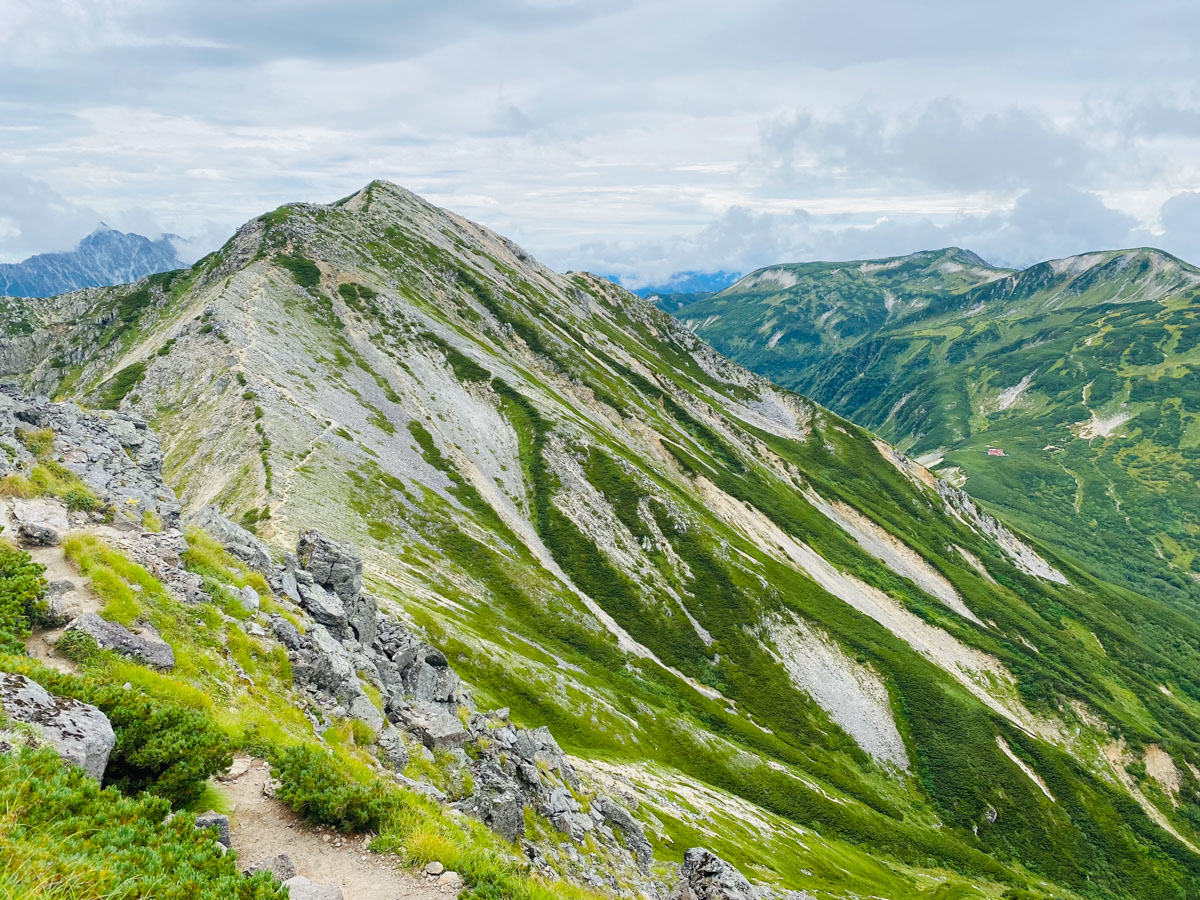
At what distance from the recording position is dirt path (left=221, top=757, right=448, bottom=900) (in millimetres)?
13227

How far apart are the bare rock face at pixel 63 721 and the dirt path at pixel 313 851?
3137 millimetres

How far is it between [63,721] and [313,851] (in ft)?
19.9

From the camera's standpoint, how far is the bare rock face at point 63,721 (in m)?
11.3

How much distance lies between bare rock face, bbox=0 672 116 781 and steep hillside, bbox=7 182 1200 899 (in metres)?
42.8

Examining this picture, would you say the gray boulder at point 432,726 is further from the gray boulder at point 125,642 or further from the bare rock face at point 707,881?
the bare rock face at point 707,881

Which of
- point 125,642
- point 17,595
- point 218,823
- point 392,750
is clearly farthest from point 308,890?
point 392,750

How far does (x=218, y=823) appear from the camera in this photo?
41.0ft

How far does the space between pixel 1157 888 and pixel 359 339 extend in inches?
7298

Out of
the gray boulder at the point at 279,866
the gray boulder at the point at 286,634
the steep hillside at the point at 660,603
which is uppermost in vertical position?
the gray boulder at the point at 279,866

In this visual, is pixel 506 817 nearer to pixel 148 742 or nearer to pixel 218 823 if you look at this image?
pixel 218 823

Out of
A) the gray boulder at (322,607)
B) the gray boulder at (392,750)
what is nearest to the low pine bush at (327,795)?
the gray boulder at (392,750)

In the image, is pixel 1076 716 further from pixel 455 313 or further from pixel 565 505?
pixel 455 313

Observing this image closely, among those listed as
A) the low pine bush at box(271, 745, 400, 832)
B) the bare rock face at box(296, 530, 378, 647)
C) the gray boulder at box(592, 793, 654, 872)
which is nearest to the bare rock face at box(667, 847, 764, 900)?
the gray boulder at box(592, 793, 654, 872)

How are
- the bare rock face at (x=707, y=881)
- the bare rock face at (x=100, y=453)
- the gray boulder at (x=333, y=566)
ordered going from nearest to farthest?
the bare rock face at (x=100, y=453)
the bare rock face at (x=707, y=881)
the gray boulder at (x=333, y=566)
